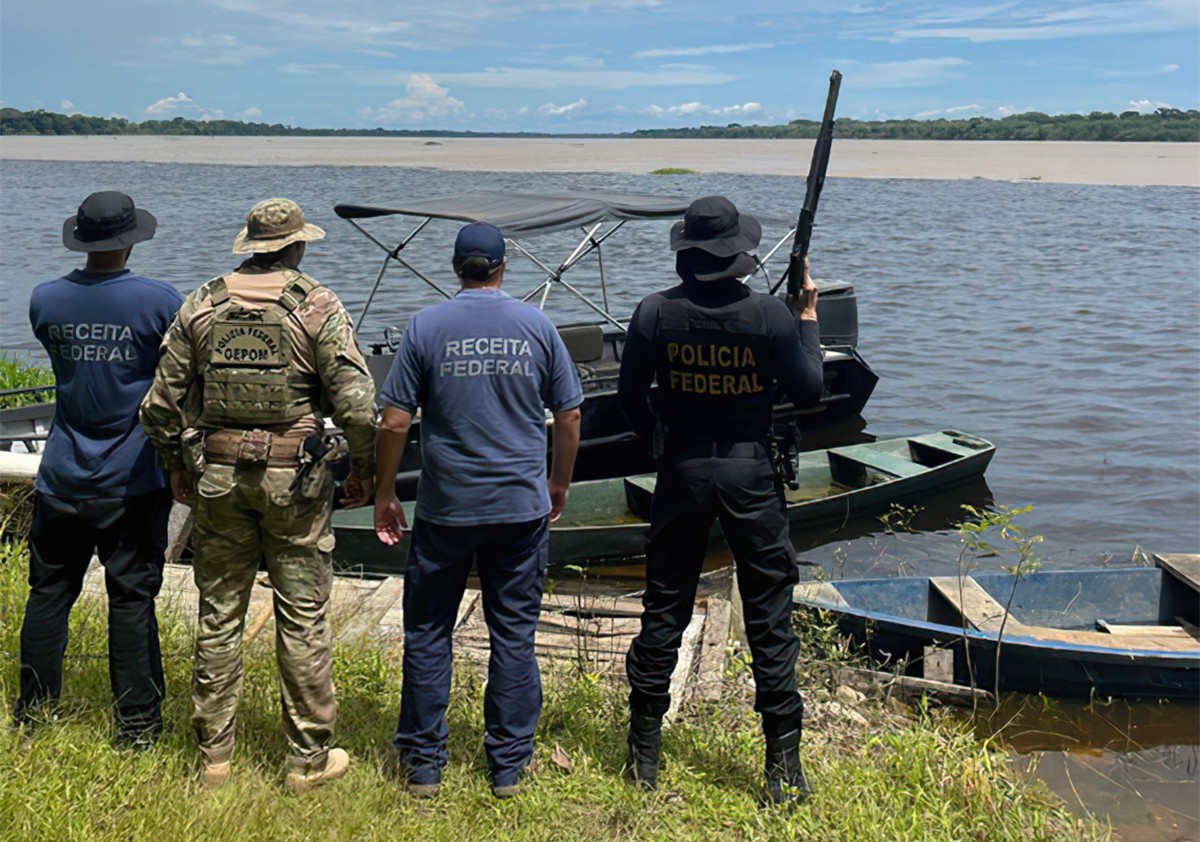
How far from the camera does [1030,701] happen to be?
7152 mm

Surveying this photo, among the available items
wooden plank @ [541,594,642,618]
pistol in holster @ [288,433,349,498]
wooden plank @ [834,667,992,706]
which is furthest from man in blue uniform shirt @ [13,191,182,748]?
wooden plank @ [834,667,992,706]

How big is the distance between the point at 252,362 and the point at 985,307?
850 inches

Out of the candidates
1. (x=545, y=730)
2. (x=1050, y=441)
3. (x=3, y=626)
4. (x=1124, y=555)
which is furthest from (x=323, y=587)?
(x=1050, y=441)

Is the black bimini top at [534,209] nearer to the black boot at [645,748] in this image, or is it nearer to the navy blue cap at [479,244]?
the navy blue cap at [479,244]

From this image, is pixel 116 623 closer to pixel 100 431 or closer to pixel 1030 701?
pixel 100 431

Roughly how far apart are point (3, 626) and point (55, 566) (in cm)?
132

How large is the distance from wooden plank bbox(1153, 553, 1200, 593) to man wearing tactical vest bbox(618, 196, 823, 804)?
475 cm

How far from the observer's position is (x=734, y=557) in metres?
4.13

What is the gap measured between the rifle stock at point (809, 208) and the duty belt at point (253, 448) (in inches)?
73.4

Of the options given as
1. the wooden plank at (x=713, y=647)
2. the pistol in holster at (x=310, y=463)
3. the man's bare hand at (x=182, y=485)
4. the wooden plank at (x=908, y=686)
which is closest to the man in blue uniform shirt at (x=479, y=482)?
the pistol in holster at (x=310, y=463)

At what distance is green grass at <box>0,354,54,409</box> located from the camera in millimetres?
11641

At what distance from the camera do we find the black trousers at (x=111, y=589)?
161 inches

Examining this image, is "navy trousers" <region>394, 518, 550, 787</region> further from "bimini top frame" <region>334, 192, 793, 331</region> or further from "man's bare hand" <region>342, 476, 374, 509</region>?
"bimini top frame" <region>334, 192, 793, 331</region>

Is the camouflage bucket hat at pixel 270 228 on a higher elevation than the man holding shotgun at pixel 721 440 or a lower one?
higher
